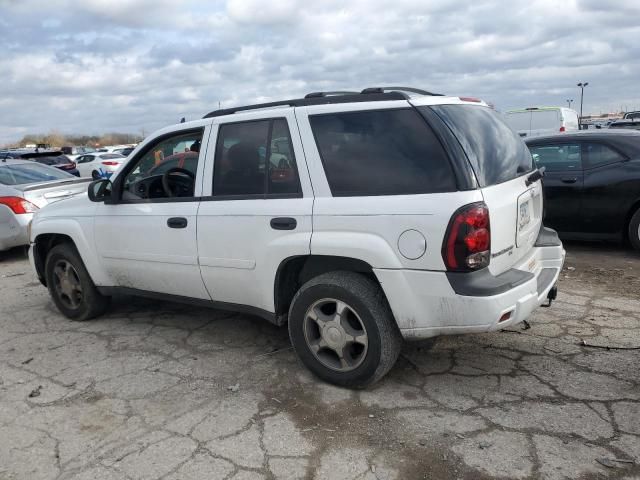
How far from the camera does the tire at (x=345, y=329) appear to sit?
10.8 feet

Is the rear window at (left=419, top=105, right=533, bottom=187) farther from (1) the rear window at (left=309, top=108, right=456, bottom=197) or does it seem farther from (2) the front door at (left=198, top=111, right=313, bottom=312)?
(2) the front door at (left=198, top=111, right=313, bottom=312)

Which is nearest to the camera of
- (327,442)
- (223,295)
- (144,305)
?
(327,442)

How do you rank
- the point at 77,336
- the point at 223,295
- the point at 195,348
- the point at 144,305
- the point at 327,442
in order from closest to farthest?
the point at 327,442, the point at 223,295, the point at 195,348, the point at 77,336, the point at 144,305

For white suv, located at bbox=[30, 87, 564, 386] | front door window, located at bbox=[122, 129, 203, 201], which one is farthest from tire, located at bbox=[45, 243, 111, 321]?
front door window, located at bbox=[122, 129, 203, 201]

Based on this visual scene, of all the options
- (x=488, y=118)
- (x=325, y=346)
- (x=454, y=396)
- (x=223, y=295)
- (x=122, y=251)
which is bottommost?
(x=454, y=396)

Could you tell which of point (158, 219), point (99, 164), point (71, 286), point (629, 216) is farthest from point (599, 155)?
→ point (99, 164)

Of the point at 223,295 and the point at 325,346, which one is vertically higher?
the point at 223,295

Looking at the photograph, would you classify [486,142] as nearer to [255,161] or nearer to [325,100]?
[325,100]

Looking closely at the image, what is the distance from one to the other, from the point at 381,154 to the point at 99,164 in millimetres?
22999

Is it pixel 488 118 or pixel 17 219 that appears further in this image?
pixel 17 219

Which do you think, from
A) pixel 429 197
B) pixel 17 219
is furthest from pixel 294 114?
pixel 17 219

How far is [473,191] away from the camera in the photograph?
302 centimetres

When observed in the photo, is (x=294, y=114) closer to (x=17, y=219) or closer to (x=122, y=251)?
(x=122, y=251)

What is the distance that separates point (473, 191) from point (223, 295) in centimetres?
195
